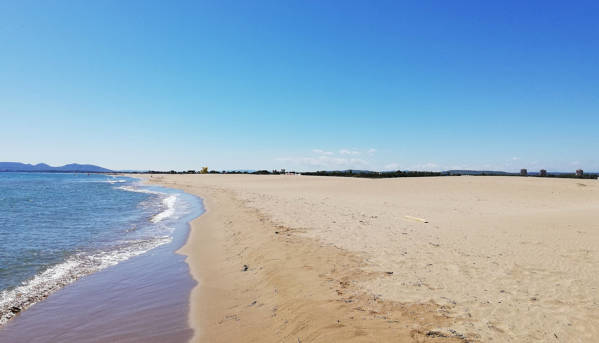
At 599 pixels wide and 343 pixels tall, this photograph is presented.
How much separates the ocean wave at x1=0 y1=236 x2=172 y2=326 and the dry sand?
2011 millimetres

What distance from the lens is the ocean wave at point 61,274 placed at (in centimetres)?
652

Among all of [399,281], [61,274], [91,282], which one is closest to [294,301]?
[399,281]

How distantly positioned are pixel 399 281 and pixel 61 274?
943 centimetres

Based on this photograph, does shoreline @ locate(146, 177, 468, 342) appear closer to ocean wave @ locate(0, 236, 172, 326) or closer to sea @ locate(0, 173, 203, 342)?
sea @ locate(0, 173, 203, 342)

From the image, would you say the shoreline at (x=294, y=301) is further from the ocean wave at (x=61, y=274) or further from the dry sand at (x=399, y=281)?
the ocean wave at (x=61, y=274)

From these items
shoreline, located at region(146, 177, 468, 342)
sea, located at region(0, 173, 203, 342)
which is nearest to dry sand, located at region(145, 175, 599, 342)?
shoreline, located at region(146, 177, 468, 342)

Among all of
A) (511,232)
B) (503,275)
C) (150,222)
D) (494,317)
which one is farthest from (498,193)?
(150,222)

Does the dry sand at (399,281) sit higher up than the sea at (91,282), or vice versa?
the dry sand at (399,281)

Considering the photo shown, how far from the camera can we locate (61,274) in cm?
849

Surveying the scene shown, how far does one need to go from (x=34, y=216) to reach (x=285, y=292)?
20893mm

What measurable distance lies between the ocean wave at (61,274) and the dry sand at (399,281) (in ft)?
6.60

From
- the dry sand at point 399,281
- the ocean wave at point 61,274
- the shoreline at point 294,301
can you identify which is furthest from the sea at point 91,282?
the dry sand at point 399,281

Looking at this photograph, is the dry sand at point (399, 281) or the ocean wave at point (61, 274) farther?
the ocean wave at point (61, 274)

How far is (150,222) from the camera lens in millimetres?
17297
